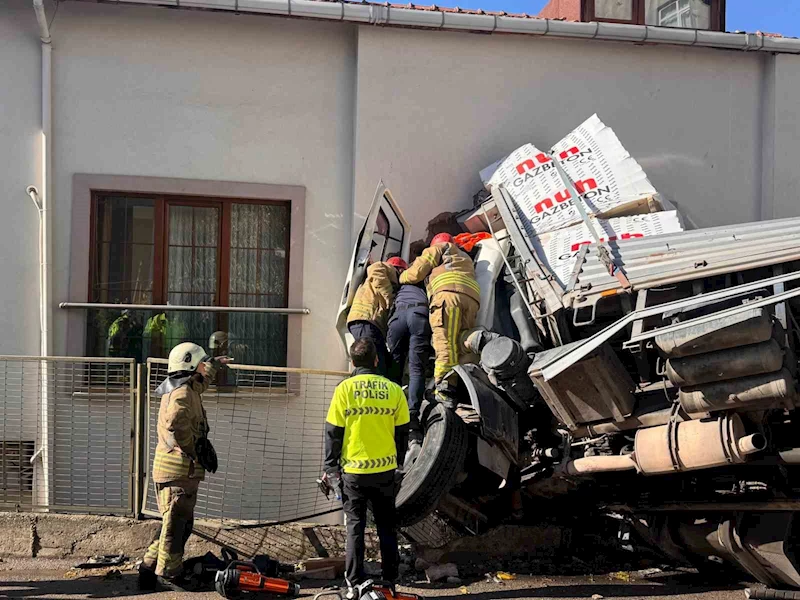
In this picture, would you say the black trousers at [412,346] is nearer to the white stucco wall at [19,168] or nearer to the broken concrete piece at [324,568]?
the broken concrete piece at [324,568]

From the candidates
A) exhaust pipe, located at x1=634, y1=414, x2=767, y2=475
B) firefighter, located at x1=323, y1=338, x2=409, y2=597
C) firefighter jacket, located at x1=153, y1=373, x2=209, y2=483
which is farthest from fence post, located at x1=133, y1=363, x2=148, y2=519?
exhaust pipe, located at x1=634, y1=414, x2=767, y2=475

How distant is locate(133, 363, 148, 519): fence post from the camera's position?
7477 millimetres

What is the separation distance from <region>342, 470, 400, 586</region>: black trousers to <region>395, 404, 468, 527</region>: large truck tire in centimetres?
21

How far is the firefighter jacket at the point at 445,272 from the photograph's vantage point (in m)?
7.42

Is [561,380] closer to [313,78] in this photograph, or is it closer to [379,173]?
[379,173]

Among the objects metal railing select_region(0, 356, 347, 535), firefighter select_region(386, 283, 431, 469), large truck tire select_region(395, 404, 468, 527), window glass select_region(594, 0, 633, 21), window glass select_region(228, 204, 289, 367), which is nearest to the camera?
large truck tire select_region(395, 404, 468, 527)

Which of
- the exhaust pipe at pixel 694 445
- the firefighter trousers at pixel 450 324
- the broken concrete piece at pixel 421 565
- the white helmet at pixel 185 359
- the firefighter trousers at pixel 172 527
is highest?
the firefighter trousers at pixel 450 324

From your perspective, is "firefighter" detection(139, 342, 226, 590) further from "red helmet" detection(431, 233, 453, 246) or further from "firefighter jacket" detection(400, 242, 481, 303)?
"red helmet" detection(431, 233, 453, 246)

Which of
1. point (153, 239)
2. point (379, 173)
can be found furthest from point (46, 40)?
point (379, 173)

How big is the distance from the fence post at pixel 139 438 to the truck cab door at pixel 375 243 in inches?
67.0

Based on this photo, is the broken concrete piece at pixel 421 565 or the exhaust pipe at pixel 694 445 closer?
the exhaust pipe at pixel 694 445

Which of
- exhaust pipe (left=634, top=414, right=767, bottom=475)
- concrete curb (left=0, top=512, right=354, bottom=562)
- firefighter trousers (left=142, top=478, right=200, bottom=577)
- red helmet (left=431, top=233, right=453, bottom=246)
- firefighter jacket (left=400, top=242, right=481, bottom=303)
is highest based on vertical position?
red helmet (left=431, top=233, right=453, bottom=246)

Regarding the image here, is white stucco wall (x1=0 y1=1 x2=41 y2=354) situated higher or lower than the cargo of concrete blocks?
higher

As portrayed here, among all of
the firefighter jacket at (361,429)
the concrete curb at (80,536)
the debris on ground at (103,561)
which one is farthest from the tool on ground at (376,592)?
the debris on ground at (103,561)
